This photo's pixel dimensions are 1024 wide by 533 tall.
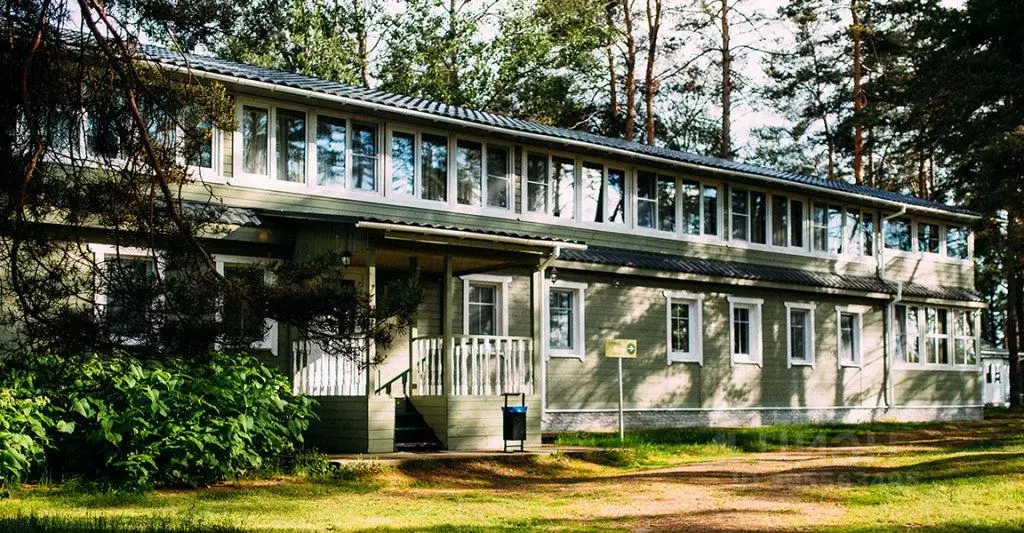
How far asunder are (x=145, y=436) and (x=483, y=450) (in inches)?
226

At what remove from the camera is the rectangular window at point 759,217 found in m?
26.4

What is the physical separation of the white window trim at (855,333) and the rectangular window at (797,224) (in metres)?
1.79

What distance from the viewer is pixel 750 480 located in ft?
49.9

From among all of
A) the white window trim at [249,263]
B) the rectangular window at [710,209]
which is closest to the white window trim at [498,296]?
the white window trim at [249,263]

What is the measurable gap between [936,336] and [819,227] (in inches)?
199

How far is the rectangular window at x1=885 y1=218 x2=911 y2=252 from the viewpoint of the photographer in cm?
2980

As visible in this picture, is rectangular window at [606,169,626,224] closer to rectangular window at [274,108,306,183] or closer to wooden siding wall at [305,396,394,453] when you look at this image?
rectangular window at [274,108,306,183]

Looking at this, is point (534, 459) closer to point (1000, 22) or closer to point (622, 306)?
point (622, 306)

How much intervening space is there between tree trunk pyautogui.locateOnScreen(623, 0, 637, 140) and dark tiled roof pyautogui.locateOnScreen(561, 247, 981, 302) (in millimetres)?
12345

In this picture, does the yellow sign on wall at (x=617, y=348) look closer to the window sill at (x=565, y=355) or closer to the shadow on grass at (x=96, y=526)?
the window sill at (x=565, y=355)

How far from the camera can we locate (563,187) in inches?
Result: 888

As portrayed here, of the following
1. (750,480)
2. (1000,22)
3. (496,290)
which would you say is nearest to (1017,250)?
(1000,22)

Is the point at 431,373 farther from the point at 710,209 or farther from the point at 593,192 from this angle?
the point at 710,209

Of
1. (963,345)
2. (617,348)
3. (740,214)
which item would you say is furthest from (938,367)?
(617,348)
